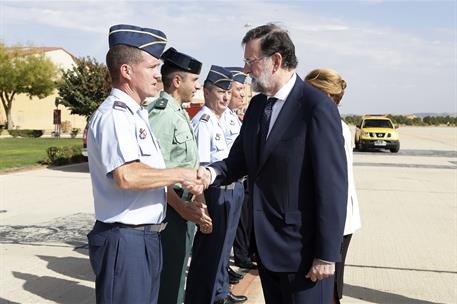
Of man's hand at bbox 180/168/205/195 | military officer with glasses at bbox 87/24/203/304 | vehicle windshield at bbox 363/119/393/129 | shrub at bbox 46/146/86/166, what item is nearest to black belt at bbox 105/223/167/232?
military officer with glasses at bbox 87/24/203/304

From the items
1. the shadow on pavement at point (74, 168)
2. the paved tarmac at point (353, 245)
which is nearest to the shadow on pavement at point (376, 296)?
the paved tarmac at point (353, 245)

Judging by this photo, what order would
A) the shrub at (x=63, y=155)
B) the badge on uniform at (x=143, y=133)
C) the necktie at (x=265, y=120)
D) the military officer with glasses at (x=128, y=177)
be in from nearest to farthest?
the military officer with glasses at (x=128, y=177)
the badge on uniform at (x=143, y=133)
the necktie at (x=265, y=120)
the shrub at (x=63, y=155)

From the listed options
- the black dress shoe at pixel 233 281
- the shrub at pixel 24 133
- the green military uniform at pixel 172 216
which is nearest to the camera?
the green military uniform at pixel 172 216

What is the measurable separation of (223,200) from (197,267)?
545 mm

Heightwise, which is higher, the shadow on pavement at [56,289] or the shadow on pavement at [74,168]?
the shadow on pavement at [74,168]

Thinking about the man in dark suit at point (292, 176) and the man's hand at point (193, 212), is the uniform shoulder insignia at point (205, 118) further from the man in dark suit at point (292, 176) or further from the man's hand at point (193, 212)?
the man in dark suit at point (292, 176)

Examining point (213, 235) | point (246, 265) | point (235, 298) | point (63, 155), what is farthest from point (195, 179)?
point (63, 155)

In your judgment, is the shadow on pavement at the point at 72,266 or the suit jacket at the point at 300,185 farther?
the shadow on pavement at the point at 72,266

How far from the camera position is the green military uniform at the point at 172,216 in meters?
3.46

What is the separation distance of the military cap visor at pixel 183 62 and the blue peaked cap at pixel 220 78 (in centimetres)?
95

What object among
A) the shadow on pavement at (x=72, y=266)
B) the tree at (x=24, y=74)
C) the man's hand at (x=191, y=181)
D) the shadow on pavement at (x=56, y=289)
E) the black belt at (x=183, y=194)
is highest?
the tree at (x=24, y=74)

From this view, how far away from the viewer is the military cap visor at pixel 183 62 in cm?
372

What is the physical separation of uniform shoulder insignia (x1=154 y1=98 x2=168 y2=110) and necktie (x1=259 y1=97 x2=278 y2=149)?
0.93 meters

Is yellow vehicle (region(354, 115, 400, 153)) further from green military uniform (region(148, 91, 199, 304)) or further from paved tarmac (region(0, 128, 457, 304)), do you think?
green military uniform (region(148, 91, 199, 304))
